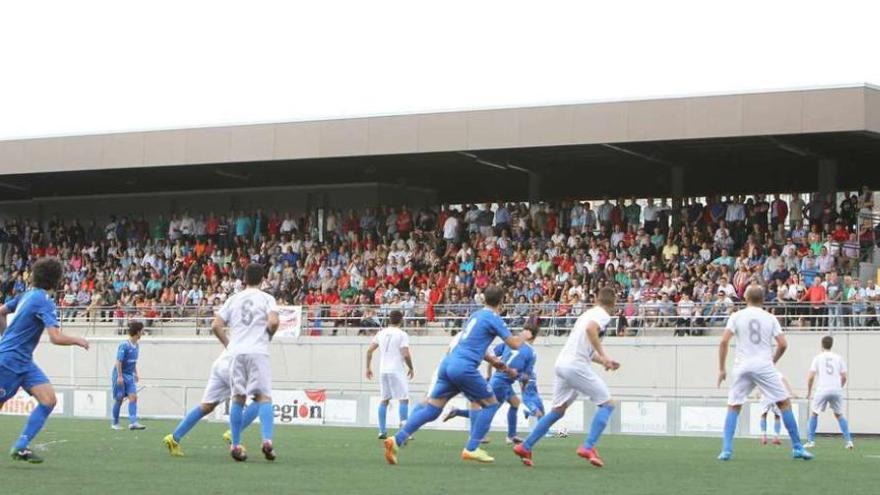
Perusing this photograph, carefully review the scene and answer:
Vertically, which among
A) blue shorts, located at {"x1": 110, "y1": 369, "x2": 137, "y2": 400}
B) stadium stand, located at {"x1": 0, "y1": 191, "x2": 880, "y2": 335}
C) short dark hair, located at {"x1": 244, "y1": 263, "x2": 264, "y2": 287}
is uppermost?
stadium stand, located at {"x1": 0, "y1": 191, "x2": 880, "y2": 335}

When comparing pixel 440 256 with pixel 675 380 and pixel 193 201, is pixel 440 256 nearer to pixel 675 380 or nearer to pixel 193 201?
pixel 675 380

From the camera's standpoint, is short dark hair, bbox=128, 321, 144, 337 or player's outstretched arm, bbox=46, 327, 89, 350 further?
short dark hair, bbox=128, 321, 144, 337

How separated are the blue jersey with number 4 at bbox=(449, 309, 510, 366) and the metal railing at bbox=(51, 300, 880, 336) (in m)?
12.9

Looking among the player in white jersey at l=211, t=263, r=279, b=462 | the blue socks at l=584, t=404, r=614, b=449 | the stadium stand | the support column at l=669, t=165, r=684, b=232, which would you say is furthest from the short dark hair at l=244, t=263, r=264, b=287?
the support column at l=669, t=165, r=684, b=232

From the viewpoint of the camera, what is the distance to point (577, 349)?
14.6 m

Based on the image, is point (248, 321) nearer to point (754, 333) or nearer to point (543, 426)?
point (543, 426)

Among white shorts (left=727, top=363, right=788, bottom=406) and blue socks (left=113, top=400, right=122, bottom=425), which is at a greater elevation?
white shorts (left=727, top=363, right=788, bottom=406)

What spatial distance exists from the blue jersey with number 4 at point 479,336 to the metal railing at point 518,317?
12.9 meters

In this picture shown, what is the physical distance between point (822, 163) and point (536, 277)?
8053 mm

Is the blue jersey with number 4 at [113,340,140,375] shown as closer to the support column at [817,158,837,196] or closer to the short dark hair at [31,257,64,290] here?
the short dark hair at [31,257,64,290]


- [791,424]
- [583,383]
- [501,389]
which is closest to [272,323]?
[583,383]

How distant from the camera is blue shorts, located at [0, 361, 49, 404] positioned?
12805mm

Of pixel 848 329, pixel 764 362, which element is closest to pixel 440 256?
pixel 848 329

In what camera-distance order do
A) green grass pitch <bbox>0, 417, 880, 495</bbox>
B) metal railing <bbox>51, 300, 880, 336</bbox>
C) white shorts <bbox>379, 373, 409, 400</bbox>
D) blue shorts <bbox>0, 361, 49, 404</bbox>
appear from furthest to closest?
metal railing <bbox>51, 300, 880, 336</bbox> → white shorts <bbox>379, 373, 409, 400</bbox> → blue shorts <bbox>0, 361, 49, 404</bbox> → green grass pitch <bbox>0, 417, 880, 495</bbox>
